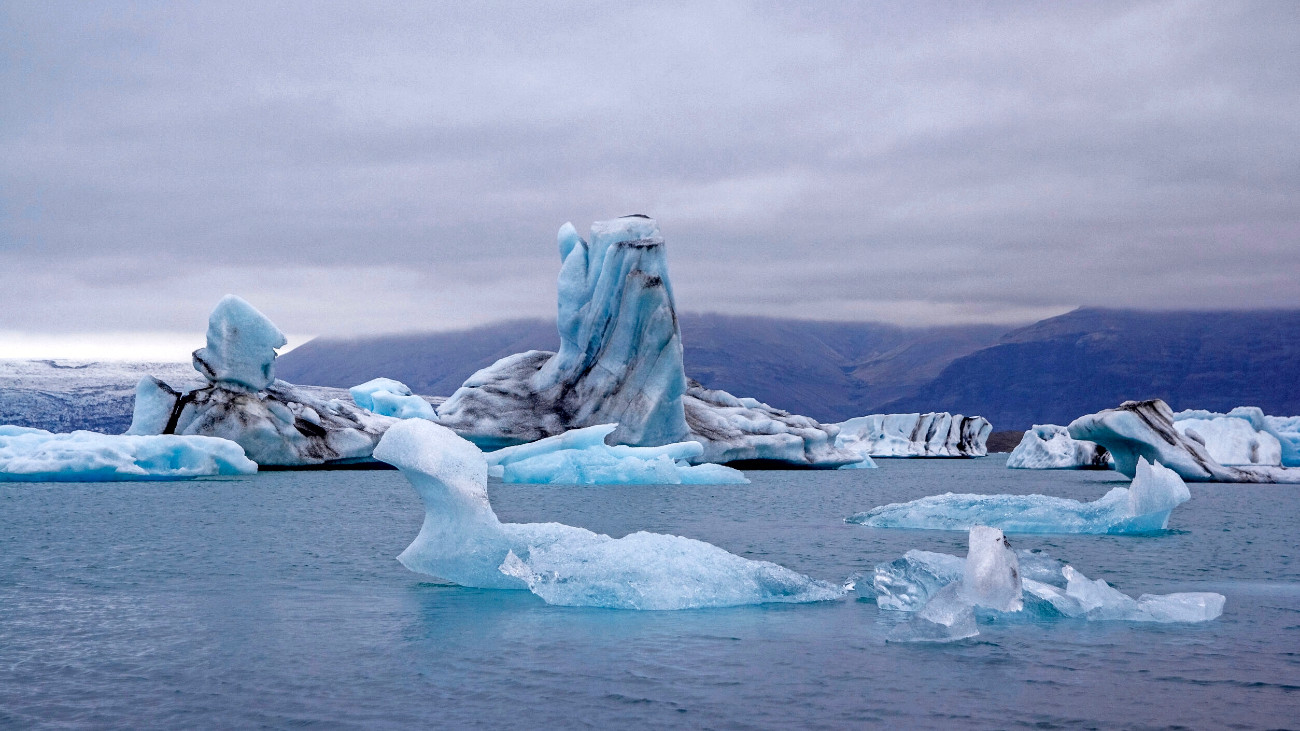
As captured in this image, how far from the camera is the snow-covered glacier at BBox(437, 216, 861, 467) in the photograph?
2505 centimetres

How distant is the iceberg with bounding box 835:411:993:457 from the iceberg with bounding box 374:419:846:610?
3805 cm

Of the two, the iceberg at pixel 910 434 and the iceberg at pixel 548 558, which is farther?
the iceberg at pixel 910 434

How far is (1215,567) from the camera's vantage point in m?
8.95

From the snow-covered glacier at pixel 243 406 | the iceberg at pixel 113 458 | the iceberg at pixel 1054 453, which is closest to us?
the iceberg at pixel 113 458

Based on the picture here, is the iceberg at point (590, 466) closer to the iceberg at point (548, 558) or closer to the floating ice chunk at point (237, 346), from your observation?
the floating ice chunk at point (237, 346)

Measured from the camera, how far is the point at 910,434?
4553 cm

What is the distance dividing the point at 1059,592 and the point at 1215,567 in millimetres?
3393

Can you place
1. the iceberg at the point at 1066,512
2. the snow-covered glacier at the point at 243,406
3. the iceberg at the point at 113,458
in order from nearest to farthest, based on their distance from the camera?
the iceberg at the point at 1066,512 < the iceberg at the point at 113,458 < the snow-covered glacier at the point at 243,406

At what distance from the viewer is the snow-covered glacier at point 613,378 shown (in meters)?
25.0

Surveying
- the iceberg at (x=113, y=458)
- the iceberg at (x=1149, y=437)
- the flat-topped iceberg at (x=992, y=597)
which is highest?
the iceberg at (x=1149, y=437)

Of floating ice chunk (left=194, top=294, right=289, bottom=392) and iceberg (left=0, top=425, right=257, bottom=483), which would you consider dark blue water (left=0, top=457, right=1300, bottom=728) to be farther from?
floating ice chunk (left=194, top=294, right=289, bottom=392)

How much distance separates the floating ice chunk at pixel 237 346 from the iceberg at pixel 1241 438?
20407mm

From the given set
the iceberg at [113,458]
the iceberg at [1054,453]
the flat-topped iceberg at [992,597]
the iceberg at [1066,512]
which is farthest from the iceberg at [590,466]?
the iceberg at [1054,453]

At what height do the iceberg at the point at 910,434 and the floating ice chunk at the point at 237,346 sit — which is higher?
the floating ice chunk at the point at 237,346
